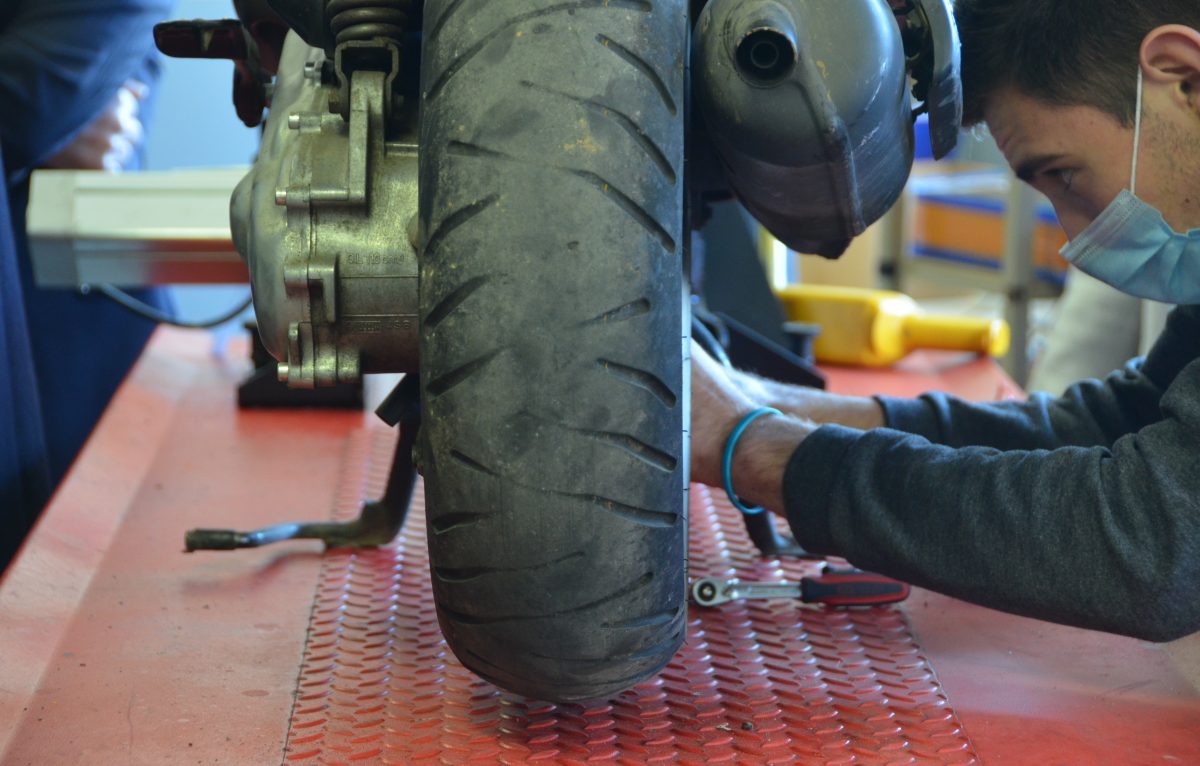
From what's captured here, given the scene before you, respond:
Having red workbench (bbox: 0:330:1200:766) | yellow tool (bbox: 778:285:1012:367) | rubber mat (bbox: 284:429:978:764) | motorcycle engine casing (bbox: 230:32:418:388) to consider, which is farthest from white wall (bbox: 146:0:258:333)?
motorcycle engine casing (bbox: 230:32:418:388)

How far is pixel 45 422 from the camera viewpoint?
187 cm

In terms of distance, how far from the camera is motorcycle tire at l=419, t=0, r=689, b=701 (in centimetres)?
65

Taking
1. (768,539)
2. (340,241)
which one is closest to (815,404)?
(768,539)

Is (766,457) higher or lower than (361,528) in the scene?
higher

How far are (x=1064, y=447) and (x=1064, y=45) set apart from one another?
1.00ft

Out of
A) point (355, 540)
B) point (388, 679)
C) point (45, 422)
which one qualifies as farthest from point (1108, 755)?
point (45, 422)

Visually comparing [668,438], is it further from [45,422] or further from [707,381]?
[45,422]

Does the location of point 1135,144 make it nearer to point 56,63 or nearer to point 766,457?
point 766,457

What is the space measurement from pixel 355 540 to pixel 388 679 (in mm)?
291

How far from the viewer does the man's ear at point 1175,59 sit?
2.74ft

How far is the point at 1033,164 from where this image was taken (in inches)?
37.5

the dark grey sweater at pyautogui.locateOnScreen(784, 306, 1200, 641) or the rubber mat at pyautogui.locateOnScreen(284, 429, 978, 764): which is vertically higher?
the dark grey sweater at pyautogui.locateOnScreen(784, 306, 1200, 641)

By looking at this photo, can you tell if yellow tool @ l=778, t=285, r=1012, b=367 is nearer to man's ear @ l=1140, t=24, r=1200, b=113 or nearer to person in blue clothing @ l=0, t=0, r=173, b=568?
man's ear @ l=1140, t=24, r=1200, b=113

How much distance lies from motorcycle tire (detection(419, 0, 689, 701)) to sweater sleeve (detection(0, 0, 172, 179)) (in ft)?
3.91
